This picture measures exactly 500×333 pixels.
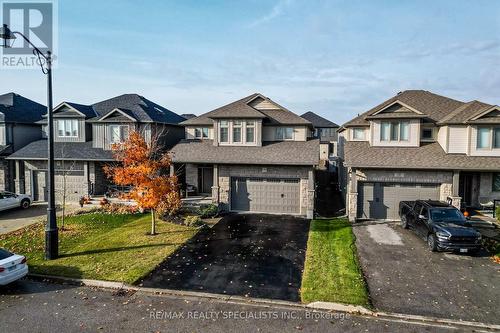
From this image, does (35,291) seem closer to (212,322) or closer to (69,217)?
(212,322)

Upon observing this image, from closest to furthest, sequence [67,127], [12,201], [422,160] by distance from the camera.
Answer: [422,160] → [12,201] → [67,127]

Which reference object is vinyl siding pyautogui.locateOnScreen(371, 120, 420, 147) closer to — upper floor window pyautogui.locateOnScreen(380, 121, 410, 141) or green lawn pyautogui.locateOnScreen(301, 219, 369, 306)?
upper floor window pyautogui.locateOnScreen(380, 121, 410, 141)

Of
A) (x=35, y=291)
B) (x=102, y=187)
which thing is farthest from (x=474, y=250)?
(x=102, y=187)

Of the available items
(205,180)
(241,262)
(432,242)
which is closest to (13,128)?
(205,180)

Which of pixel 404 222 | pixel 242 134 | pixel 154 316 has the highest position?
pixel 242 134

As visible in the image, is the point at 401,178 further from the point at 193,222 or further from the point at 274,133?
the point at 193,222
